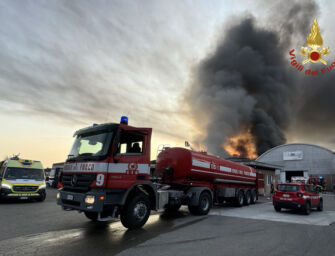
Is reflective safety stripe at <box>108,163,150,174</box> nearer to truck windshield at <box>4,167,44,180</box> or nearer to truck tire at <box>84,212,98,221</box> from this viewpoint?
truck tire at <box>84,212,98,221</box>

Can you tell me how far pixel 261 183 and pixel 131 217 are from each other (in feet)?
47.3

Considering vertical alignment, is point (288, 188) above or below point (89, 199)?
above

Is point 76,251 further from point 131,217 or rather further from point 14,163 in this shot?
point 14,163

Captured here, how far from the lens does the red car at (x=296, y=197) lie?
1102 centimetres

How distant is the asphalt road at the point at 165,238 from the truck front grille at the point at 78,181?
1.32 metres

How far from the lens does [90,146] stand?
701cm

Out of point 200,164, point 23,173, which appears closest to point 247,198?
point 200,164

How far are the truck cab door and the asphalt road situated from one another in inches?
61.5

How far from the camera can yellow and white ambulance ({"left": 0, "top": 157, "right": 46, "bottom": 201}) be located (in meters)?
12.6

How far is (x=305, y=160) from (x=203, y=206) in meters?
43.8

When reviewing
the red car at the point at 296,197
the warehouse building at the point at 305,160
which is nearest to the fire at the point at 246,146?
the warehouse building at the point at 305,160

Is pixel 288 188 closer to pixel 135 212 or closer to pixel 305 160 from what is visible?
pixel 135 212

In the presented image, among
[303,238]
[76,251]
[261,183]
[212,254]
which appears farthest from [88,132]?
[261,183]

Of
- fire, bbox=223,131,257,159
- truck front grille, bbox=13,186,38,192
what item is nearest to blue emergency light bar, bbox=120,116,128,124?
truck front grille, bbox=13,186,38,192
